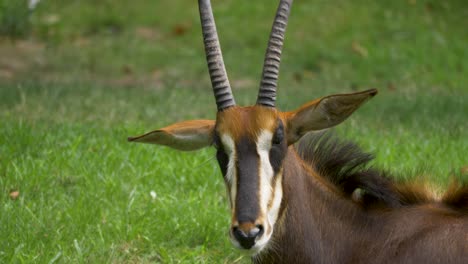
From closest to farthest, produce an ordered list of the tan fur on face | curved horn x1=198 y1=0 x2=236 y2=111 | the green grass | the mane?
the tan fur on face, curved horn x1=198 y1=0 x2=236 y2=111, the mane, the green grass

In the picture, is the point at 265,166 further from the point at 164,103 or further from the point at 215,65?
the point at 164,103

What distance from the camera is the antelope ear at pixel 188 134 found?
5.38 meters

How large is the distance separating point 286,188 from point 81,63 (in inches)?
419

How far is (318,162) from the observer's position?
5684 millimetres

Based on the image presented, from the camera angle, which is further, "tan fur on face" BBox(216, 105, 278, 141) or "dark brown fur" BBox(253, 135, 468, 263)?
"dark brown fur" BBox(253, 135, 468, 263)

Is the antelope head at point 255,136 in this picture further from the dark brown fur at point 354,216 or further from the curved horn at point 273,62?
the dark brown fur at point 354,216

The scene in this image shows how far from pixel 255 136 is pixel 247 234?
22.8 inches

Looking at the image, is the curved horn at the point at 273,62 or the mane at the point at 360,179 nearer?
the curved horn at the point at 273,62

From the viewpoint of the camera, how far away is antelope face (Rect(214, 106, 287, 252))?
477 cm

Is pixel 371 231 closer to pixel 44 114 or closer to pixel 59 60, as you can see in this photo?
pixel 44 114

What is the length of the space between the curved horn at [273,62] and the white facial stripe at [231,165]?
0.34 metres

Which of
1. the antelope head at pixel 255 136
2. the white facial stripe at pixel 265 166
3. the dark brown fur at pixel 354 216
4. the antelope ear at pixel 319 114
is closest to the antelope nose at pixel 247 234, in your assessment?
the antelope head at pixel 255 136

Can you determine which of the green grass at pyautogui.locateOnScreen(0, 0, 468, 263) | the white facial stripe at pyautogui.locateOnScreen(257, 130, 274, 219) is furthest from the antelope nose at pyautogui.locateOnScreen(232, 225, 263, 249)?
the green grass at pyautogui.locateOnScreen(0, 0, 468, 263)

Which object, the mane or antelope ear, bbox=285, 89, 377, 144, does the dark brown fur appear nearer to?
the mane
